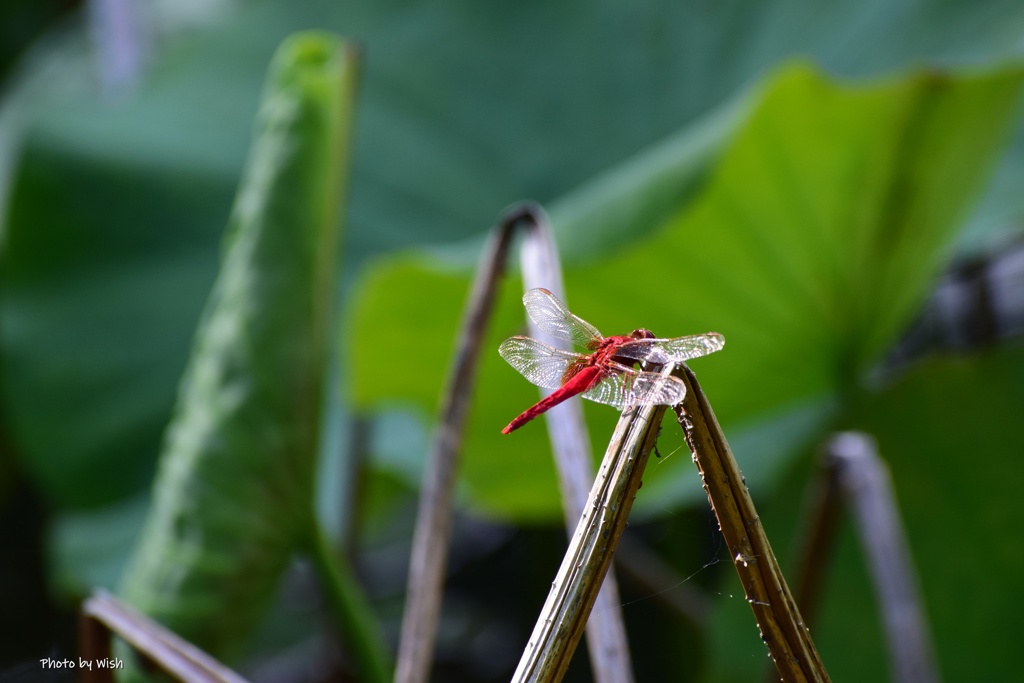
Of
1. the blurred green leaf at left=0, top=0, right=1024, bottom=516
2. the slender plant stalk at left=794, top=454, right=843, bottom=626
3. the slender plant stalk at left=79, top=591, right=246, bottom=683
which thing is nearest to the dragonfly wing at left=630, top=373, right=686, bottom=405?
the slender plant stalk at left=79, top=591, right=246, bottom=683

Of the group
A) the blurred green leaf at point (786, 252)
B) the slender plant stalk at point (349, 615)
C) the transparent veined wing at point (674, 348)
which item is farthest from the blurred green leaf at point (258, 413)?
the transparent veined wing at point (674, 348)

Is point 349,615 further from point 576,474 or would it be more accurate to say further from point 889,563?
point 889,563

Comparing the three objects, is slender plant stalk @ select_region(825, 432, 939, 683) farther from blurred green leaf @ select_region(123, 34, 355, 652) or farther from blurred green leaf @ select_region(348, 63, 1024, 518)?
blurred green leaf @ select_region(123, 34, 355, 652)

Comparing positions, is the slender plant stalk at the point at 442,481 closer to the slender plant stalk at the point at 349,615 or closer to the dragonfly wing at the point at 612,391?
the slender plant stalk at the point at 349,615

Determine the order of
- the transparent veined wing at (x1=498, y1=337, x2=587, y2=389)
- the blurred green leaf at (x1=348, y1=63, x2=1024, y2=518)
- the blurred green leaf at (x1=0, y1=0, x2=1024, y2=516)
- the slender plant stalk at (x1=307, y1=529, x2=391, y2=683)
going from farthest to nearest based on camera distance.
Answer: the blurred green leaf at (x1=0, y1=0, x2=1024, y2=516) < the blurred green leaf at (x1=348, y1=63, x2=1024, y2=518) < the slender plant stalk at (x1=307, y1=529, x2=391, y2=683) < the transparent veined wing at (x1=498, y1=337, x2=587, y2=389)

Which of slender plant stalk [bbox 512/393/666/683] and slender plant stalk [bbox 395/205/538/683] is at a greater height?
slender plant stalk [bbox 395/205/538/683]
